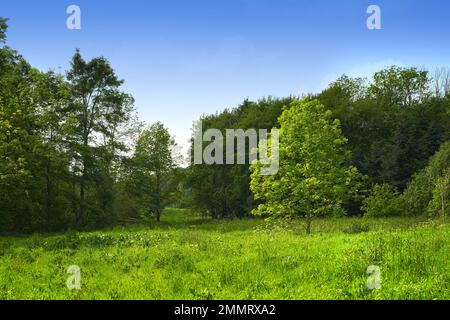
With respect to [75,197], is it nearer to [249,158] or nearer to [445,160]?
[249,158]

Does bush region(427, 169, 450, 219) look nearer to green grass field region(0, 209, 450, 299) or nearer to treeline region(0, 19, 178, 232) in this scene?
green grass field region(0, 209, 450, 299)

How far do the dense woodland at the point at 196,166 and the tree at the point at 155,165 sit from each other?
0.15 meters

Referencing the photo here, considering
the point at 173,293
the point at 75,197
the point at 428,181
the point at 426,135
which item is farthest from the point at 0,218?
the point at 426,135

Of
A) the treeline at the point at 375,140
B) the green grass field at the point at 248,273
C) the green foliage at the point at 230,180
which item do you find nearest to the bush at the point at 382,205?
the treeline at the point at 375,140

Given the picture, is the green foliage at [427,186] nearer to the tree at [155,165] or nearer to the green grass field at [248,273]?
the green grass field at [248,273]

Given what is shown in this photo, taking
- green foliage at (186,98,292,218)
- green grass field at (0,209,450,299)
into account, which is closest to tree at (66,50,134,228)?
green foliage at (186,98,292,218)

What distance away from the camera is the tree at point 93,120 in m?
39.3

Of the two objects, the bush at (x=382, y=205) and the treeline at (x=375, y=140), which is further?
the treeline at (x=375, y=140)

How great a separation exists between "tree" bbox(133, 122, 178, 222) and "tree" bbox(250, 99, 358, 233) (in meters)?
25.9

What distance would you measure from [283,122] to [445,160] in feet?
62.5

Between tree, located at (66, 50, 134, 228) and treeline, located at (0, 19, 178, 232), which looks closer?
treeline, located at (0, 19, 178, 232)

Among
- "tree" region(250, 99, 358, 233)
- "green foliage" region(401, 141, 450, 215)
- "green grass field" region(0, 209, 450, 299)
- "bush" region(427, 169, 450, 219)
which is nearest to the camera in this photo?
"green grass field" region(0, 209, 450, 299)

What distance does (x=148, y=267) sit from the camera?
13945mm

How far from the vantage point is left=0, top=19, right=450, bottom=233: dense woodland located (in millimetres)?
26156
